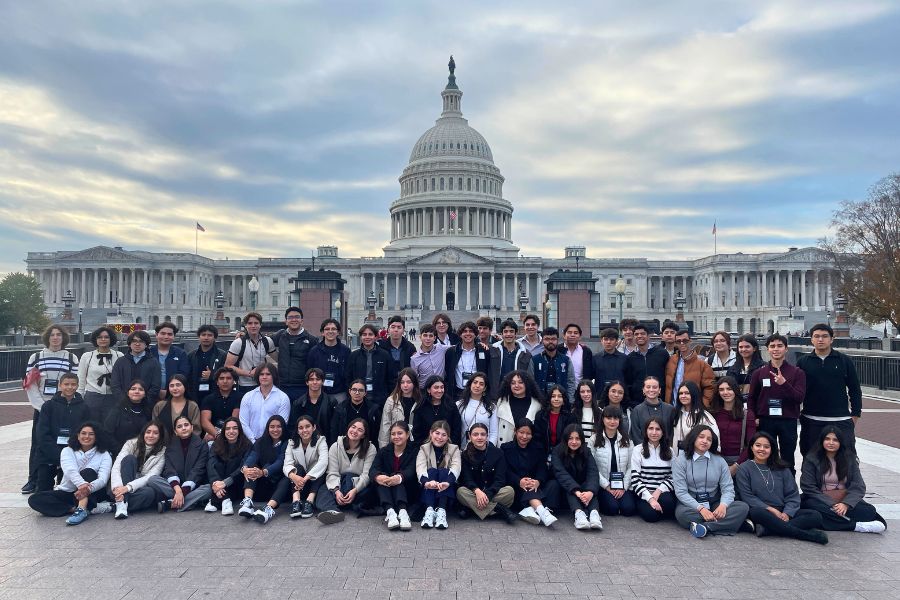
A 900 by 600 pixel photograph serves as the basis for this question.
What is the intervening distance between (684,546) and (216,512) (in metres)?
6.54

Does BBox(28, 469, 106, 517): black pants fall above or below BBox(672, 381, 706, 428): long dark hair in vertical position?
below

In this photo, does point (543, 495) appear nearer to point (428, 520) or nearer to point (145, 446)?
point (428, 520)

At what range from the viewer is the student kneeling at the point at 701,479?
28.8ft

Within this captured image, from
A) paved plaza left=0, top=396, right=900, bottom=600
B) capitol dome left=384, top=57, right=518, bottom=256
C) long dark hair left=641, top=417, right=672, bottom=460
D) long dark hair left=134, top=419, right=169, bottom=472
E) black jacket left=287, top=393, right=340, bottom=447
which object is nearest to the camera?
paved plaza left=0, top=396, right=900, bottom=600

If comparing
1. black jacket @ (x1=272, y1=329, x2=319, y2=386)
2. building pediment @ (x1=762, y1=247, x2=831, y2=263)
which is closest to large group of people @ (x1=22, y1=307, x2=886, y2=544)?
black jacket @ (x1=272, y1=329, x2=319, y2=386)

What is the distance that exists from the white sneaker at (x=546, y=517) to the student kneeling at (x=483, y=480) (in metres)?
0.39

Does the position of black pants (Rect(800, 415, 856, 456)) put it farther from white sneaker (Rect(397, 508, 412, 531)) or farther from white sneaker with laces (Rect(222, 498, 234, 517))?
white sneaker with laces (Rect(222, 498, 234, 517))

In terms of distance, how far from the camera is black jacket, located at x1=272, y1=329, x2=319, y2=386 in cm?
1179

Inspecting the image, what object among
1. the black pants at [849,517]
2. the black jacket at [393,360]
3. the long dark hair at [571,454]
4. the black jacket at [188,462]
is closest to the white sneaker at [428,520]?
the long dark hair at [571,454]

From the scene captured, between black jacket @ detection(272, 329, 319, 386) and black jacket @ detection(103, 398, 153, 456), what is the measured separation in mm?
2415

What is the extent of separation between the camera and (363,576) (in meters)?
7.07

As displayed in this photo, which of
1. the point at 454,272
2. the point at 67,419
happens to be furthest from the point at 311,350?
the point at 454,272

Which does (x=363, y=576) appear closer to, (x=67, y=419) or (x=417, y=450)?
(x=417, y=450)

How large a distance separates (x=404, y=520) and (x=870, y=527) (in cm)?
622
